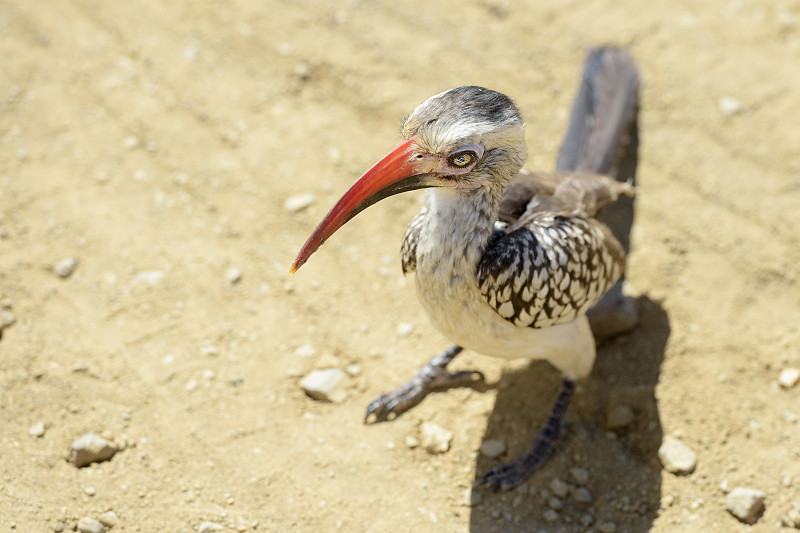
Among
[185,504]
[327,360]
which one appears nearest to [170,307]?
[327,360]

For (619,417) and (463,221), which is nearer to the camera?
(463,221)

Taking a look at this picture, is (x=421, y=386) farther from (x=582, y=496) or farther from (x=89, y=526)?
(x=89, y=526)

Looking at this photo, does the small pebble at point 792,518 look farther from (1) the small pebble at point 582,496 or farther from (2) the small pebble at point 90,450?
(2) the small pebble at point 90,450

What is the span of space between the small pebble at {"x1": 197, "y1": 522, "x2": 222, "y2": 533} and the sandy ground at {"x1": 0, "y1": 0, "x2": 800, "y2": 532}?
9 cm

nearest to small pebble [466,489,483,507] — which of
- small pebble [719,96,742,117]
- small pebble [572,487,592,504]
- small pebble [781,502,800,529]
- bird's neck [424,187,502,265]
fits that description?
small pebble [572,487,592,504]

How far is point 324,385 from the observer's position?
15.4 feet

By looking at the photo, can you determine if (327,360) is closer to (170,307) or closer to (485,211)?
(170,307)

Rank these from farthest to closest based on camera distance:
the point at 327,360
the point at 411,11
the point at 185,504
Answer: the point at 411,11 → the point at 327,360 → the point at 185,504

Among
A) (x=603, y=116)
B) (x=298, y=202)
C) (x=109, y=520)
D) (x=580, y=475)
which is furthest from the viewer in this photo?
(x=298, y=202)

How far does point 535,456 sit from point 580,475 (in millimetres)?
281

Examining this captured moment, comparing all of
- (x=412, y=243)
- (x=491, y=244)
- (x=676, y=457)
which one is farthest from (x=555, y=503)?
(x=412, y=243)

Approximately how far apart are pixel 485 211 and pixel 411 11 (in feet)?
12.5

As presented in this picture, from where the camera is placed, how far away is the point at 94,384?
452cm

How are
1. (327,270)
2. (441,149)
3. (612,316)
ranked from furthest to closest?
1. (327,270)
2. (612,316)
3. (441,149)
